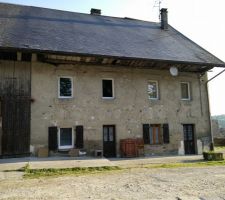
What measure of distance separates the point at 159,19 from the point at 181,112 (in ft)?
31.3

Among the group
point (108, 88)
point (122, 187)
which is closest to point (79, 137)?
point (108, 88)

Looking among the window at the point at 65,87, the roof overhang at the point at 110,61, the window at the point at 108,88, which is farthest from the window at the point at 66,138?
the roof overhang at the point at 110,61

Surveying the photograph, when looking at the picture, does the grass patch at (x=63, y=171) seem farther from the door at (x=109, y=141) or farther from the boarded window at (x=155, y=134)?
the boarded window at (x=155, y=134)

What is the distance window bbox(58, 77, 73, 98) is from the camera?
13578 millimetres

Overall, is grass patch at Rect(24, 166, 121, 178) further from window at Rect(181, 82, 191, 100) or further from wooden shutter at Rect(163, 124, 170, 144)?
window at Rect(181, 82, 191, 100)

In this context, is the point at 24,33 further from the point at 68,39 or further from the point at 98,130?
the point at 98,130

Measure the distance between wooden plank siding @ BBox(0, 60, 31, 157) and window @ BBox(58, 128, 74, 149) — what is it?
1.58 m

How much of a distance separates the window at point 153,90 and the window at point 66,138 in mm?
4948

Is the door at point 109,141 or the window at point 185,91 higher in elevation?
the window at point 185,91

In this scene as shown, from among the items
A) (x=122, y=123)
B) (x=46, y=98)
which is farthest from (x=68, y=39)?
(x=122, y=123)

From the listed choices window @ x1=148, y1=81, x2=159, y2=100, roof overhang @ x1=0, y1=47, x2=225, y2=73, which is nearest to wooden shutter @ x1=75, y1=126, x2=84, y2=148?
roof overhang @ x1=0, y1=47, x2=225, y2=73

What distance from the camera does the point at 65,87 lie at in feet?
44.9

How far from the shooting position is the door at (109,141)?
14.0m

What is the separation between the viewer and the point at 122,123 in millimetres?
14250
